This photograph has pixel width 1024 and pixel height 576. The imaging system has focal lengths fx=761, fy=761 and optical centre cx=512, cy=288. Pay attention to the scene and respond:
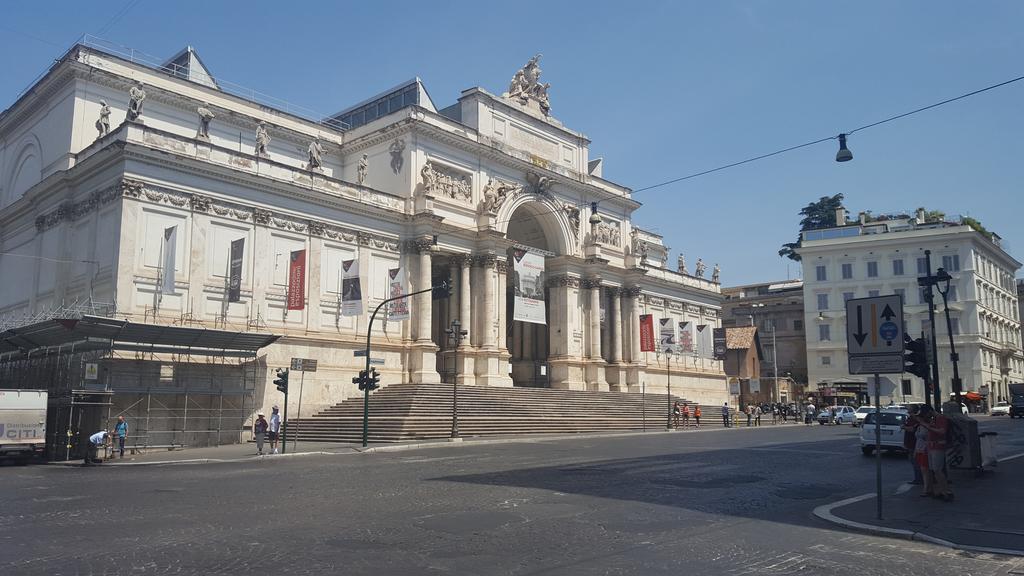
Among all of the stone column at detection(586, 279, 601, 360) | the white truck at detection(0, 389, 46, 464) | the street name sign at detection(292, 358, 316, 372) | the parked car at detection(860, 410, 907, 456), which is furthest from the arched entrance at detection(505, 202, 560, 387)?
the white truck at detection(0, 389, 46, 464)

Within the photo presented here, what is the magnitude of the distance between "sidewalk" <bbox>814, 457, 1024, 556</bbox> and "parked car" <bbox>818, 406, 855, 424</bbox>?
41291 millimetres

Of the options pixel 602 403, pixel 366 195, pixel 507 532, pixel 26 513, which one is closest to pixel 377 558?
pixel 507 532

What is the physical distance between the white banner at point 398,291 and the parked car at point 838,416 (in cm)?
3345

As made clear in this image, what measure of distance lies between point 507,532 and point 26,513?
8.13 metres

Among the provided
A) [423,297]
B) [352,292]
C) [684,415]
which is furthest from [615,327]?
[352,292]

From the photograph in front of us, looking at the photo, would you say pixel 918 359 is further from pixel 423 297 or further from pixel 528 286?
pixel 528 286

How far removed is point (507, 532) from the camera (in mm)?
10531

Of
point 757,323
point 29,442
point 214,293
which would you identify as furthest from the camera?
point 757,323

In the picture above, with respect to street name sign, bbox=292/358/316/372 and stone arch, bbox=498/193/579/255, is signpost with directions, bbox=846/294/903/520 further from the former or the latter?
stone arch, bbox=498/193/579/255

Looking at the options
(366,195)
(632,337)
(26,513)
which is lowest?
(26,513)

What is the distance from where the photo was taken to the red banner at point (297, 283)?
35.3 meters

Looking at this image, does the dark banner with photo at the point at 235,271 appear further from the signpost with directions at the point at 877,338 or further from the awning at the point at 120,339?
the signpost with directions at the point at 877,338

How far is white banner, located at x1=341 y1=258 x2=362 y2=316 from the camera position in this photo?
122 ft

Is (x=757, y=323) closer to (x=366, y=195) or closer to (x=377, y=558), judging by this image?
(x=366, y=195)
